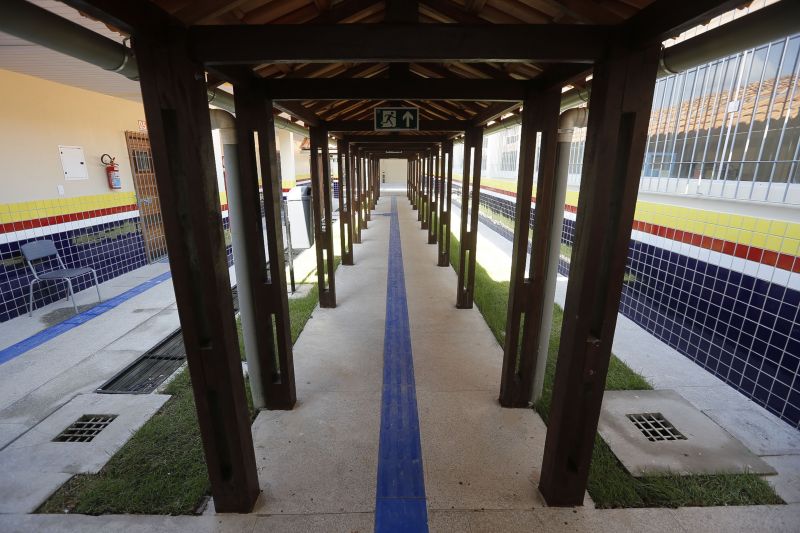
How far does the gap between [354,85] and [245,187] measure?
1.19m

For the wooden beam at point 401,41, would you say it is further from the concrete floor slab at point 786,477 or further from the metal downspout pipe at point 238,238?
the concrete floor slab at point 786,477

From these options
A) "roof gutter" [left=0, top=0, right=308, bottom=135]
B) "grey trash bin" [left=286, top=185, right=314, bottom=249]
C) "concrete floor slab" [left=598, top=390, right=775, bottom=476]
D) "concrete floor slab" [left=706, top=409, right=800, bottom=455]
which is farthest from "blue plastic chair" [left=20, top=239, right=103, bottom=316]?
"concrete floor slab" [left=706, top=409, right=800, bottom=455]

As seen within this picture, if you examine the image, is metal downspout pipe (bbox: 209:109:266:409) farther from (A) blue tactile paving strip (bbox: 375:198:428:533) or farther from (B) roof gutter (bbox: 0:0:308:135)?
(A) blue tactile paving strip (bbox: 375:198:428:533)

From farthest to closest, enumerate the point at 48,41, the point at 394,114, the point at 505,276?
the point at 505,276
the point at 394,114
the point at 48,41

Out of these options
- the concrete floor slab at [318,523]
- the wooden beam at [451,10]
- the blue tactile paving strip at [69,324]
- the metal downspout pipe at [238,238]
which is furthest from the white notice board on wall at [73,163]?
the concrete floor slab at [318,523]

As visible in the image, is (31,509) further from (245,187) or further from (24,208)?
(24,208)

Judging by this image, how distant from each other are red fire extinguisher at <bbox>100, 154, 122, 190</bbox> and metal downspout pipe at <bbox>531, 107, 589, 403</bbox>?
8100mm

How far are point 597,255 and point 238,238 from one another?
267 cm

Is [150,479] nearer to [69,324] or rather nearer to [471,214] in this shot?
[69,324]

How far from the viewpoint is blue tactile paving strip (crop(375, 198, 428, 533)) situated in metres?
2.54

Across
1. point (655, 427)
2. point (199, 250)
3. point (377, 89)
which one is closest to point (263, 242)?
point (199, 250)

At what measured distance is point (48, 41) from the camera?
1453 millimetres

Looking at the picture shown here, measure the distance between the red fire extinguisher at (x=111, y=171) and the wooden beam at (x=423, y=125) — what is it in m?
4.77

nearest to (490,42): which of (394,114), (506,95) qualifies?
(506,95)
